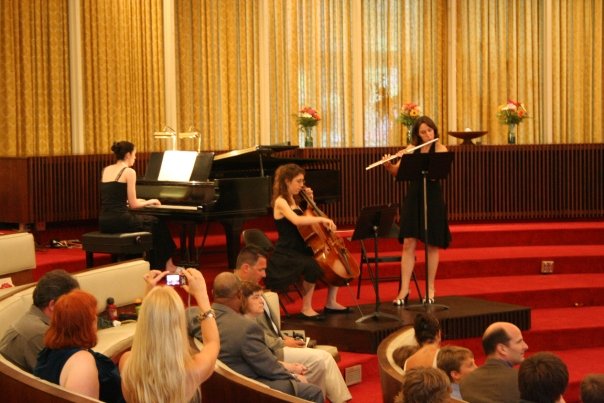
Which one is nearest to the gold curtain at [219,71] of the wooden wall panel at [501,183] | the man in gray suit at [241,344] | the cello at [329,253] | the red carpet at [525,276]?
the wooden wall panel at [501,183]

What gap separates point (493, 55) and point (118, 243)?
276 inches

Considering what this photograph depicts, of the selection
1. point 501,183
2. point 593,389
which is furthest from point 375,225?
point 501,183

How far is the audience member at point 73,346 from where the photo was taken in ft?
13.0

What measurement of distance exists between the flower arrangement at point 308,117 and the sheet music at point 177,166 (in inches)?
126

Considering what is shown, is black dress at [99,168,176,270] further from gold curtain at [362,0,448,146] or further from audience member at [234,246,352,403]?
gold curtain at [362,0,448,146]

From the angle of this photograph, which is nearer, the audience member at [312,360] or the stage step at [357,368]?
the audience member at [312,360]

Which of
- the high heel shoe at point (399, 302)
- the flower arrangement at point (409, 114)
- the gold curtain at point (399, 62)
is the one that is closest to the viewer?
the high heel shoe at point (399, 302)

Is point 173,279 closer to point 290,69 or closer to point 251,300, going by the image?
point 251,300

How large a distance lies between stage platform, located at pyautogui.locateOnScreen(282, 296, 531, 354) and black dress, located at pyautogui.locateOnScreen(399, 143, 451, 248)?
0.54m

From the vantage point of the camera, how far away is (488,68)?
44.8 feet

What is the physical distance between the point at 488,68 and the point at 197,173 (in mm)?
6001

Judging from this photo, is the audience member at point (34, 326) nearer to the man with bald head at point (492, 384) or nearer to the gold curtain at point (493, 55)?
the man with bald head at point (492, 384)

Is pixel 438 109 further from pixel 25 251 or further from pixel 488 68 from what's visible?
pixel 25 251

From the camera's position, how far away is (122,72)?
11141mm
